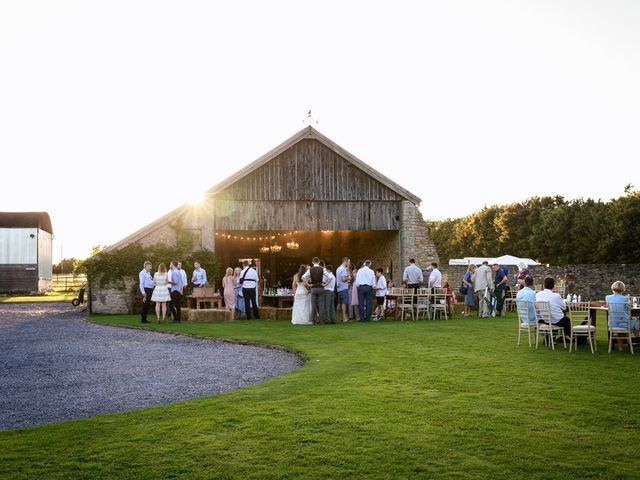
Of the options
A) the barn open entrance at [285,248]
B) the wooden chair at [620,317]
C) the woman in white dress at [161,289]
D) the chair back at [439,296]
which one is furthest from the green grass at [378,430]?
the barn open entrance at [285,248]

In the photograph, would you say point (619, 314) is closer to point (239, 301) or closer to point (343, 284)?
point (343, 284)

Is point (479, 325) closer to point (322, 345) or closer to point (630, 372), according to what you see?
point (322, 345)

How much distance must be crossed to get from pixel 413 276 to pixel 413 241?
18.1 feet

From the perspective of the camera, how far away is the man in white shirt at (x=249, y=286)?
20.9 m

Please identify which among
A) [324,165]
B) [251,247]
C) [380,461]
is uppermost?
[324,165]

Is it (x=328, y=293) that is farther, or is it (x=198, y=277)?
(x=198, y=277)

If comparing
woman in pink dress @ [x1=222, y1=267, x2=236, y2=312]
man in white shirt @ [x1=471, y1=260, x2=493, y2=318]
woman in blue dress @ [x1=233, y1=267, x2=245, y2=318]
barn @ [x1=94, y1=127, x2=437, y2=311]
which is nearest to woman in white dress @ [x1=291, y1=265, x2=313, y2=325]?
woman in blue dress @ [x1=233, y1=267, x2=245, y2=318]

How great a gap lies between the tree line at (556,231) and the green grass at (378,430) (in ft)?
109

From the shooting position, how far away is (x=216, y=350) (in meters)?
13.6

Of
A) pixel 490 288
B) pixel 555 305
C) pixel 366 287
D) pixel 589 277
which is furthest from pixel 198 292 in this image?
pixel 589 277

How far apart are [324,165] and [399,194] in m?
3.29

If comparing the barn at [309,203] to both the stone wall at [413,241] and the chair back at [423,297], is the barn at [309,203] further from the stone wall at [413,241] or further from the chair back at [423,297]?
the chair back at [423,297]

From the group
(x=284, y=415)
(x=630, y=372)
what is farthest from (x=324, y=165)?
(x=284, y=415)

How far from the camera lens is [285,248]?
112 ft
